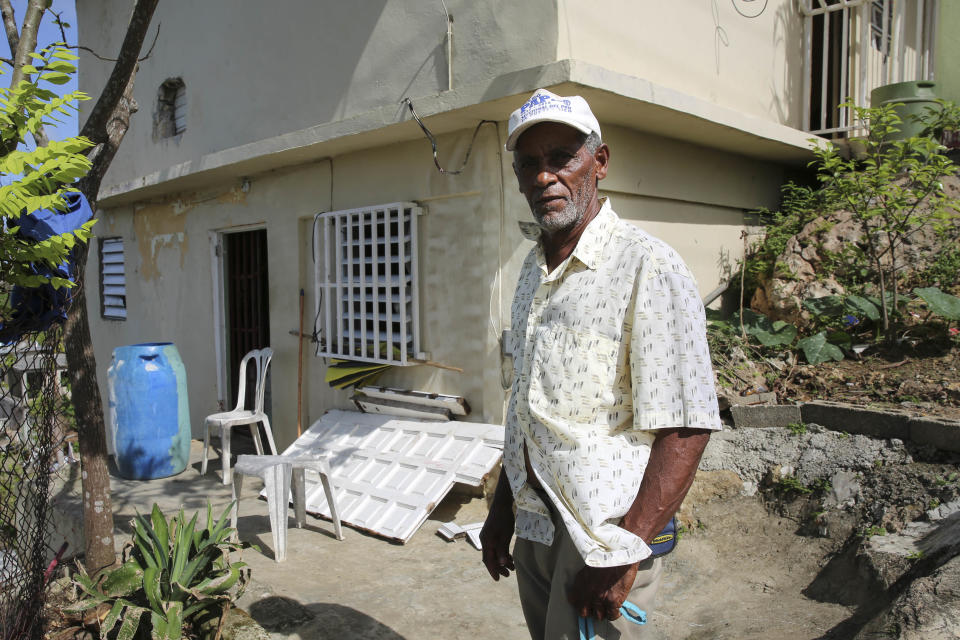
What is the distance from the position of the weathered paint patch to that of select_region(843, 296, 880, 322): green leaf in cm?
664

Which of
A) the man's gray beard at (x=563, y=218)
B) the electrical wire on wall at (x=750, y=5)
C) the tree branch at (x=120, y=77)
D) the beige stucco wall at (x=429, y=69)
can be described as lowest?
the man's gray beard at (x=563, y=218)

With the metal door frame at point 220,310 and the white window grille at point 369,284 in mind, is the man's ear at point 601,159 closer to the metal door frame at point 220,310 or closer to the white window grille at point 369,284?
the white window grille at point 369,284

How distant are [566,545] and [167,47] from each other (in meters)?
7.75

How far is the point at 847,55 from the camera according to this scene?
6.43m

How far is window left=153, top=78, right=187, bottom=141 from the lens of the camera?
7.62 meters

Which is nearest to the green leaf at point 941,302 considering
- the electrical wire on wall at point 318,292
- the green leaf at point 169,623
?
the electrical wire on wall at point 318,292

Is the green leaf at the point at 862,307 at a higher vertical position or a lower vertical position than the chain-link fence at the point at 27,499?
higher

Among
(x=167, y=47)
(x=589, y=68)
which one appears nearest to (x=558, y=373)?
(x=589, y=68)

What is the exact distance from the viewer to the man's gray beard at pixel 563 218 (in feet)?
5.90

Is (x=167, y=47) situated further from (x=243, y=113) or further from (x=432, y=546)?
(x=432, y=546)

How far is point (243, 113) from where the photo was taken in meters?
6.51

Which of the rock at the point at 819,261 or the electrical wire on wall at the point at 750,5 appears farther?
the electrical wire on wall at the point at 750,5

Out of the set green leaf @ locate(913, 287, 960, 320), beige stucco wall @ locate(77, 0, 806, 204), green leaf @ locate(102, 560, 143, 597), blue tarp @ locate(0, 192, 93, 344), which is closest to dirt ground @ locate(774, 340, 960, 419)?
green leaf @ locate(913, 287, 960, 320)

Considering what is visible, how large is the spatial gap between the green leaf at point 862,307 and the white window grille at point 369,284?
3.24 meters
